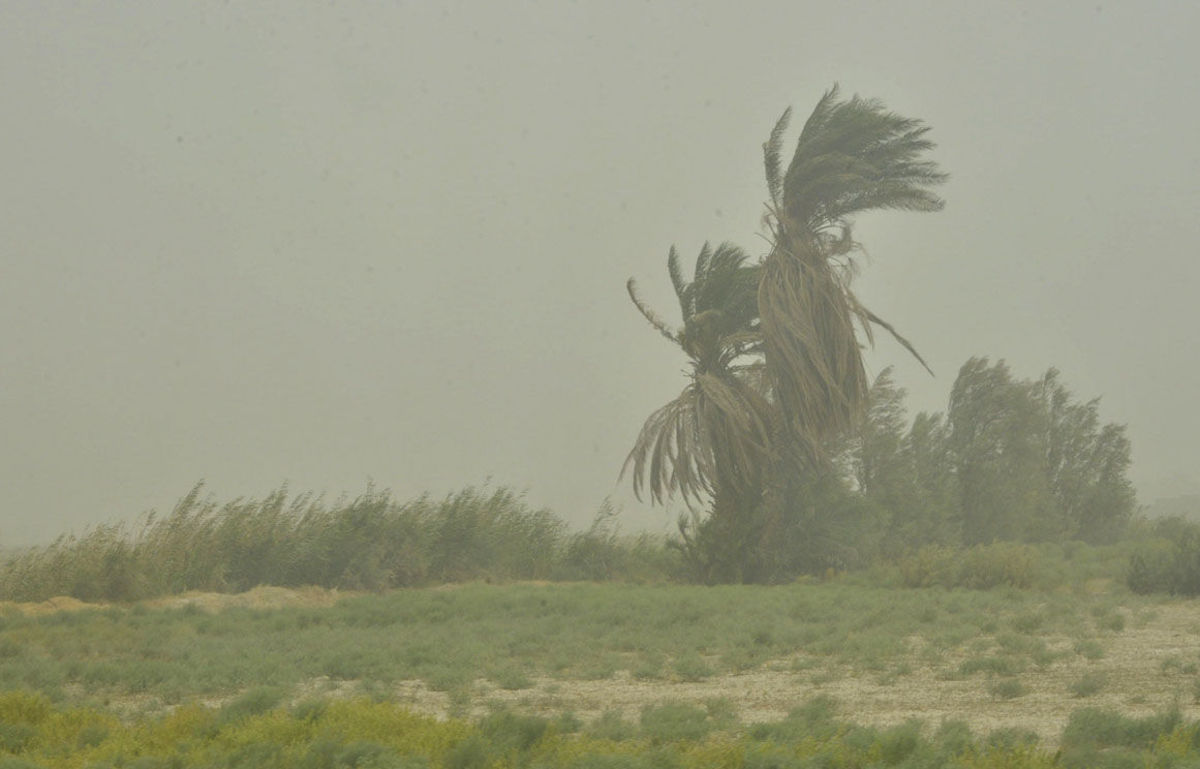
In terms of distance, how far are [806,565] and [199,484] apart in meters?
13.8

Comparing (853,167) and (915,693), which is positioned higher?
(853,167)

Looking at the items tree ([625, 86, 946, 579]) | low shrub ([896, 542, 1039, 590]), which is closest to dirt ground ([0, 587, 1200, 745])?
low shrub ([896, 542, 1039, 590])

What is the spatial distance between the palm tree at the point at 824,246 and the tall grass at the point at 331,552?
6013mm

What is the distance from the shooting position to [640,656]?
12523mm

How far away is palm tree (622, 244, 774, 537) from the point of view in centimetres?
2358

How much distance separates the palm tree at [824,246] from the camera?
2388 centimetres

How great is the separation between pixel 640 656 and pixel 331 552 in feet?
37.9

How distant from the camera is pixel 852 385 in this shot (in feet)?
81.0

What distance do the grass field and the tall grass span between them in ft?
5.09

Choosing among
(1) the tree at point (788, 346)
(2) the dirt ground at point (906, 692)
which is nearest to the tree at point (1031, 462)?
(1) the tree at point (788, 346)

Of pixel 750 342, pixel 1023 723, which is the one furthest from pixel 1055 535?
pixel 1023 723

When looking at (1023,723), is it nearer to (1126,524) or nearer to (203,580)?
(203,580)

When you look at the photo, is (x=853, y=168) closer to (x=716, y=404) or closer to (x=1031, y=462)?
(x=716, y=404)

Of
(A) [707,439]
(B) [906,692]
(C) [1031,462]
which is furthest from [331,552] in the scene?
(C) [1031,462]
